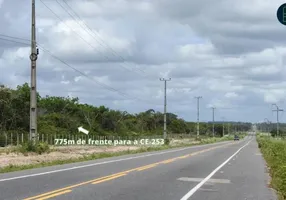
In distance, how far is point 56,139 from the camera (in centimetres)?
6538

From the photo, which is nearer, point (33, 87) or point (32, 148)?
point (33, 87)

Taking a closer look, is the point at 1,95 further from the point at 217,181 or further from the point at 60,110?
the point at 217,181

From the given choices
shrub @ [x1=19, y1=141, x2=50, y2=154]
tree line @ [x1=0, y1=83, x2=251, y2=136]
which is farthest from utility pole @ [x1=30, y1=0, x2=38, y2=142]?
tree line @ [x1=0, y1=83, x2=251, y2=136]

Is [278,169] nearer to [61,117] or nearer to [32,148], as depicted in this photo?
[32,148]

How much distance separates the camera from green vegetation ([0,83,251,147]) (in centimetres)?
6650

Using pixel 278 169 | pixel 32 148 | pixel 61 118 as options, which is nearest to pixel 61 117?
pixel 61 118

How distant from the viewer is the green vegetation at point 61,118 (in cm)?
6650

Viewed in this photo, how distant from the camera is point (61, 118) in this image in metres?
86.9

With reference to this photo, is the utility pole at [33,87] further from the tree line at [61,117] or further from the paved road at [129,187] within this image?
the tree line at [61,117]

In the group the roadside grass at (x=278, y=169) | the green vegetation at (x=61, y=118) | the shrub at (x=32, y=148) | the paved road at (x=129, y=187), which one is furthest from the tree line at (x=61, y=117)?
the paved road at (x=129, y=187)

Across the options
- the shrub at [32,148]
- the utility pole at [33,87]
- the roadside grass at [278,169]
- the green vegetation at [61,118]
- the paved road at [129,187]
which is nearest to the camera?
the paved road at [129,187]

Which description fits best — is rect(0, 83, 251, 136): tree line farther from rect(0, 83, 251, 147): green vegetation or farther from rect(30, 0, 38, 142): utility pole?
rect(30, 0, 38, 142): utility pole

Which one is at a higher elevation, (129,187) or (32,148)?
(32,148)

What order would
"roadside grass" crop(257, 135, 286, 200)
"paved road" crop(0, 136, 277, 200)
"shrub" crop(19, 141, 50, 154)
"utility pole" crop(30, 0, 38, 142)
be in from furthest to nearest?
"shrub" crop(19, 141, 50, 154) → "utility pole" crop(30, 0, 38, 142) → "roadside grass" crop(257, 135, 286, 200) → "paved road" crop(0, 136, 277, 200)
